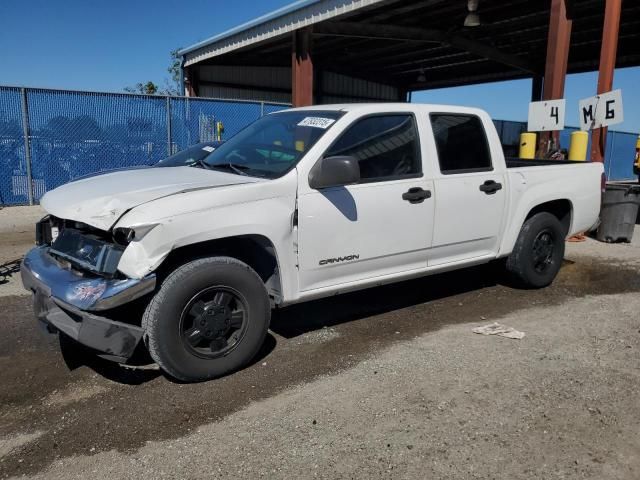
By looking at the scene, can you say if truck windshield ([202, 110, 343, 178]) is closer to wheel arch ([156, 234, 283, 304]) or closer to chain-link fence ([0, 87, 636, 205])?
wheel arch ([156, 234, 283, 304])

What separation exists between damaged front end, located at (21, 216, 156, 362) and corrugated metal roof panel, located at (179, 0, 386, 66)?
10.2 meters

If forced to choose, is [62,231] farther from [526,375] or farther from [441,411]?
[526,375]

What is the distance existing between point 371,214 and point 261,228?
94 centimetres

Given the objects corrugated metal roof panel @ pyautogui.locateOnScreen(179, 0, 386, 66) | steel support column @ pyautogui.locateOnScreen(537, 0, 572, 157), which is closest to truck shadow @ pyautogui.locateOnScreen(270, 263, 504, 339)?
steel support column @ pyautogui.locateOnScreen(537, 0, 572, 157)

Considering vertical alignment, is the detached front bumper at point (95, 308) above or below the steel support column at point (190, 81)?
below

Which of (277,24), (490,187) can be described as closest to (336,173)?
(490,187)

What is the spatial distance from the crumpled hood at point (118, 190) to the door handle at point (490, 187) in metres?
2.19

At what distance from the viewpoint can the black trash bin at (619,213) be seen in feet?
27.8

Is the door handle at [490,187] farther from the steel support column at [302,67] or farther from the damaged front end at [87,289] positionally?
the steel support column at [302,67]

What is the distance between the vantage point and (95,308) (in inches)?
122

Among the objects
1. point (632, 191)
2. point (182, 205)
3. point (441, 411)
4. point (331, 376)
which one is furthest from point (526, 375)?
point (632, 191)

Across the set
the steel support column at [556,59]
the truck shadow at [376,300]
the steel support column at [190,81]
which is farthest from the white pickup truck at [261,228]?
the steel support column at [190,81]

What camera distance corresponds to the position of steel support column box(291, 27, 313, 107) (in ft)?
48.0

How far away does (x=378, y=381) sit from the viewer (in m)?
3.59
